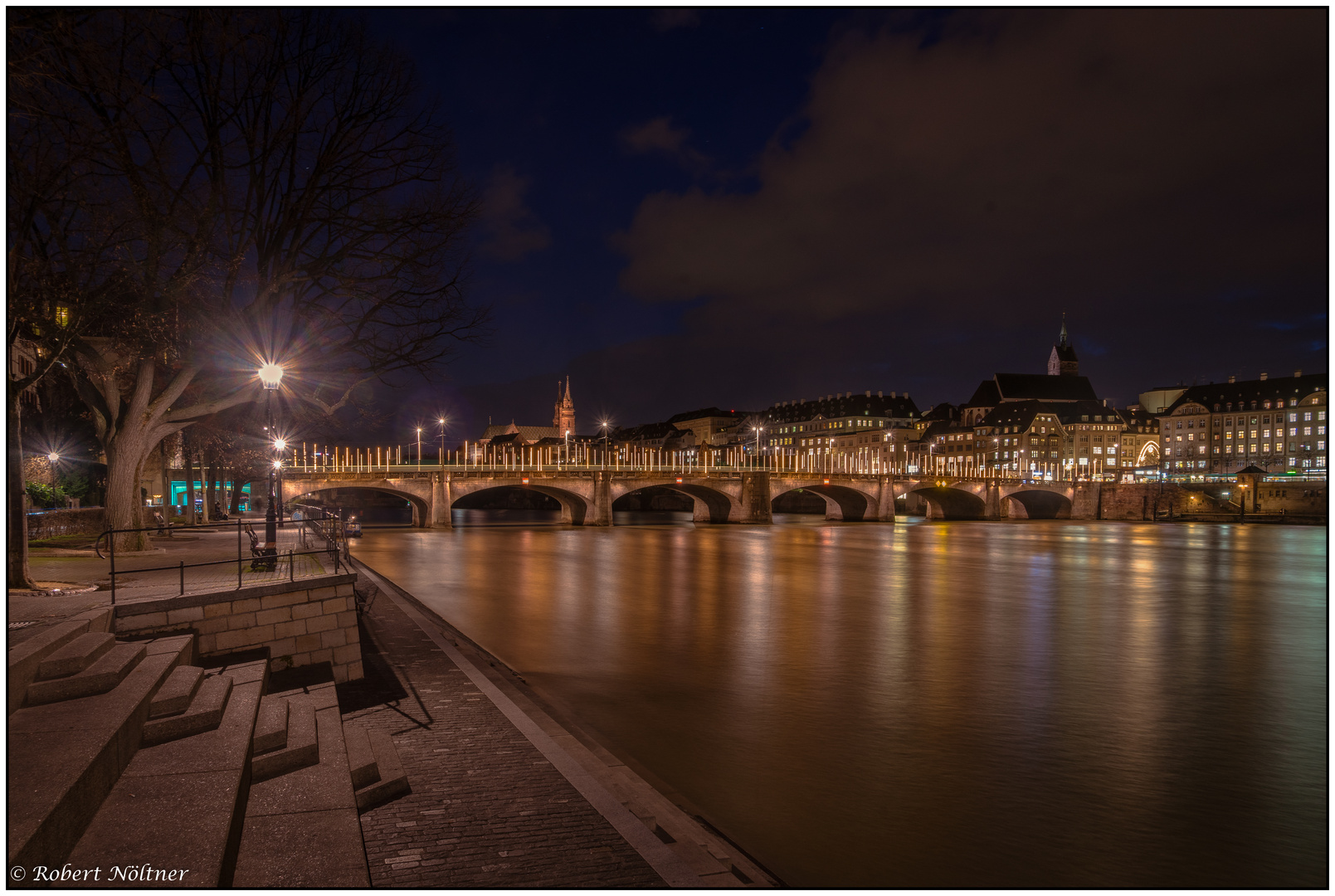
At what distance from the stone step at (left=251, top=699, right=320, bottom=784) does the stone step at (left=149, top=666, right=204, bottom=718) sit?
87cm

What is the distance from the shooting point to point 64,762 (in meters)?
4.71

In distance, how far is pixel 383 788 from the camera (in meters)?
6.45

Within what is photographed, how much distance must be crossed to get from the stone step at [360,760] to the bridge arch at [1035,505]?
349ft

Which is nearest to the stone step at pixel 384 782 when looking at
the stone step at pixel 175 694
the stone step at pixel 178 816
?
the stone step at pixel 178 816

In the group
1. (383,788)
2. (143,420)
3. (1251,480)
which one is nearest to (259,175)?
(143,420)

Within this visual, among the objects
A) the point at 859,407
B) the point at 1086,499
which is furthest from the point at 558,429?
the point at 1086,499

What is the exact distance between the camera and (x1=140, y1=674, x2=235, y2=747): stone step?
602cm

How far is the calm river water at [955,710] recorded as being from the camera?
25.6ft

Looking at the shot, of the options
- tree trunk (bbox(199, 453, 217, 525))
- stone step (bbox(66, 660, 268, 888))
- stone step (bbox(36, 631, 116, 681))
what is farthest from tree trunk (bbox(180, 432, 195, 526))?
stone step (bbox(66, 660, 268, 888))

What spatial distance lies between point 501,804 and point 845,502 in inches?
3578

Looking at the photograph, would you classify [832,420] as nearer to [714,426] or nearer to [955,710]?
[714,426]

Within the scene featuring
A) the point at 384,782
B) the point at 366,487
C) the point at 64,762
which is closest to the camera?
the point at 64,762

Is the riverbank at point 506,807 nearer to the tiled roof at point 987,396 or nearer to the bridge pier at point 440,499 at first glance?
the bridge pier at point 440,499

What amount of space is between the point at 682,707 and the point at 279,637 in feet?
20.5
